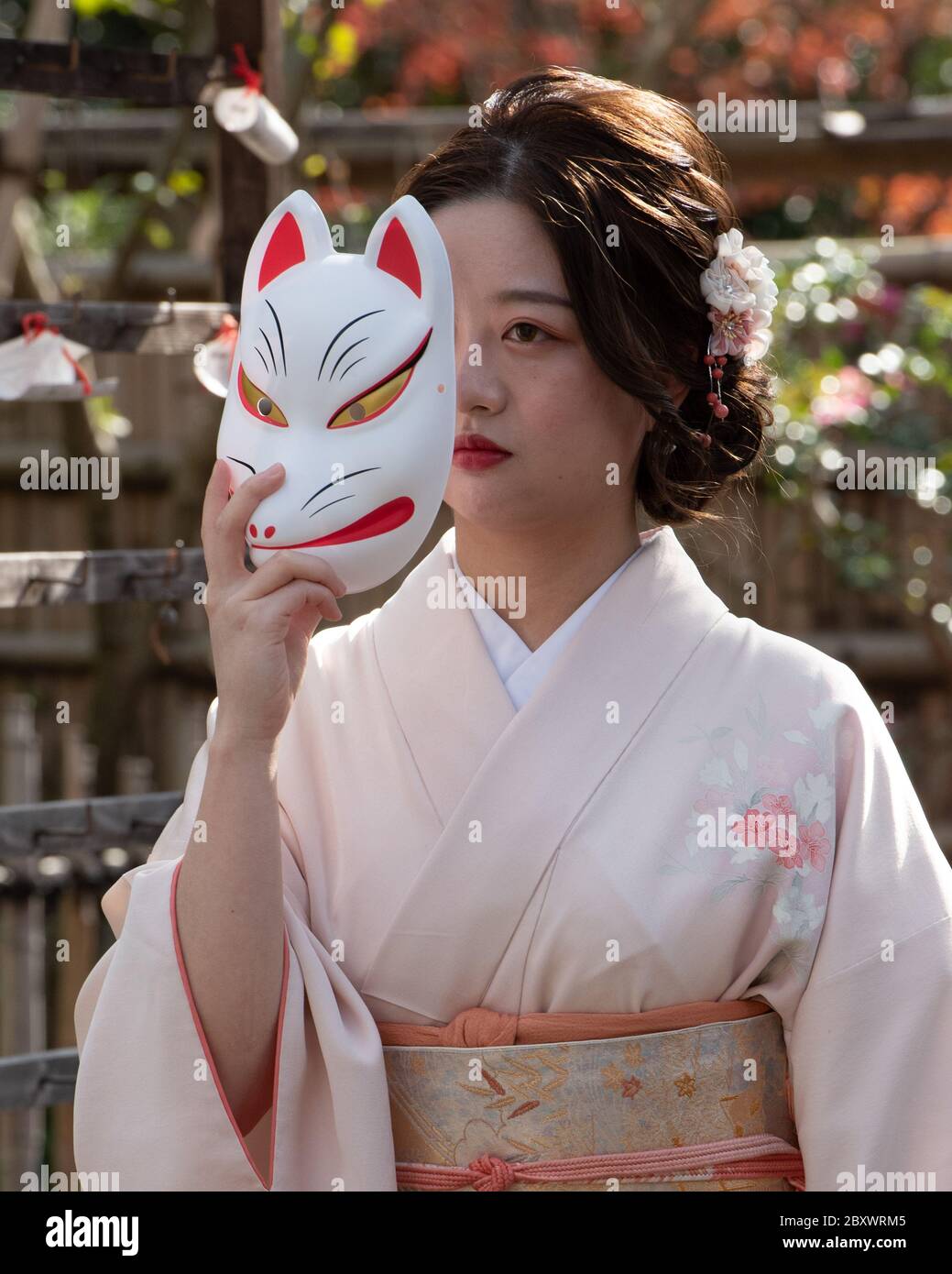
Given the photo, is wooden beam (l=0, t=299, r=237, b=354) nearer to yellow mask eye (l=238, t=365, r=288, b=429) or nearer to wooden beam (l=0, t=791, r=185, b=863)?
wooden beam (l=0, t=791, r=185, b=863)

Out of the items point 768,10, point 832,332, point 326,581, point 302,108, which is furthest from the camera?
point 768,10

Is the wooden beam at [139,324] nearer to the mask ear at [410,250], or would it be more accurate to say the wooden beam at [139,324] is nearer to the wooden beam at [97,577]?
the wooden beam at [97,577]

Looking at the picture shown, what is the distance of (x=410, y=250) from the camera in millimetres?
1607

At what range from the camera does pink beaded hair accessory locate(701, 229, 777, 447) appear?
6.29 ft

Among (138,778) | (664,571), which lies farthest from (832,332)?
(664,571)

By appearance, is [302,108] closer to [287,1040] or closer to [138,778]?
[138,778]

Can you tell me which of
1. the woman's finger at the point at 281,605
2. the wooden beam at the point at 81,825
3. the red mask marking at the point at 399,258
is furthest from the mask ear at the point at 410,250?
the wooden beam at the point at 81,825

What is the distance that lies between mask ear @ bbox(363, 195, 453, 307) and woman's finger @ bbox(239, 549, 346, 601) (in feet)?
1.00

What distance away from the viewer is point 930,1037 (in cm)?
183

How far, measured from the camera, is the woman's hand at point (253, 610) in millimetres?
1580

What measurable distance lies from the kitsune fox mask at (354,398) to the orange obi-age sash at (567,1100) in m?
0.58

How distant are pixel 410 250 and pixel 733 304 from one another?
503 millimetres

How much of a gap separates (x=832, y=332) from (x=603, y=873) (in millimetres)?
3637

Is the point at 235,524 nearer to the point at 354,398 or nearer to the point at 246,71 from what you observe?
the point at 354,398
